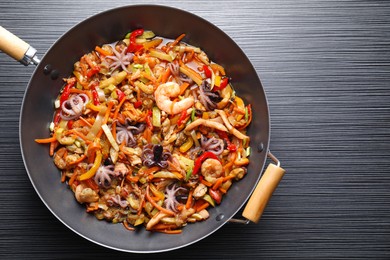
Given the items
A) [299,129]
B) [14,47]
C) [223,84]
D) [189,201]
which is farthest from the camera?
[299,129]

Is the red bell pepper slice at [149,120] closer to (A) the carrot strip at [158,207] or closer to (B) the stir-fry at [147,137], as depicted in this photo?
(B) the stir-fry at [147,137]

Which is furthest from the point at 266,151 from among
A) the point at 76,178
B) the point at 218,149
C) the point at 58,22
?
the point at 58,22

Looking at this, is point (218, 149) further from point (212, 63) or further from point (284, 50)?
point (284, 50)

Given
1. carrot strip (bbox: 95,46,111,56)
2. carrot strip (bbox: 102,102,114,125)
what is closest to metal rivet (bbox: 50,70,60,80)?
carrot strip (bbox: 95,46,111,56)

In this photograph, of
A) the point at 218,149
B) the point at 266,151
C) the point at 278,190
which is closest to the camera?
the point at 266,151

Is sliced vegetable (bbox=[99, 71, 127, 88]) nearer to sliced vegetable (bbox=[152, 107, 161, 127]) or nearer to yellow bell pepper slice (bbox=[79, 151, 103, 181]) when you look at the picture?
sliced vegetable (bbox=[152, 107, 161, 127])

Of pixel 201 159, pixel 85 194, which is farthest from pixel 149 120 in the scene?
pixel 85 194

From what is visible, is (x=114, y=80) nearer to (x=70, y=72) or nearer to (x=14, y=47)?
(x=70, y=72)

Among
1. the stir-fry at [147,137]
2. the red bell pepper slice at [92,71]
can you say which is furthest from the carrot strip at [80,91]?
the red bell pepper slice at [92,71]
